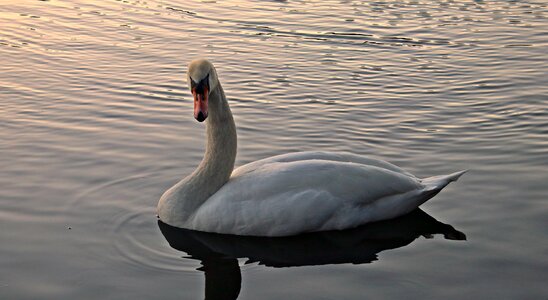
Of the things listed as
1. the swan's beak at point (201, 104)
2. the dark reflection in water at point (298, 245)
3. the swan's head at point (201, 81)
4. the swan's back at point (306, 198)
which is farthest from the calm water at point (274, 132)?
the swan's head at point (201, 81)

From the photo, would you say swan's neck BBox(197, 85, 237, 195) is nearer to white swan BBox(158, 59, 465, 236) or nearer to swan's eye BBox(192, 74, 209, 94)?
white swan BBox(158, 59, 465, 236)

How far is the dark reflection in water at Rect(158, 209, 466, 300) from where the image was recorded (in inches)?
318

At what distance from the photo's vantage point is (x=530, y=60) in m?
14.8

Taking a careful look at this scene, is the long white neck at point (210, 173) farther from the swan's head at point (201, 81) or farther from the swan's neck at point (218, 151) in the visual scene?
the swan's head at point (201, 81)

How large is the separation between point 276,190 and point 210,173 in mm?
748

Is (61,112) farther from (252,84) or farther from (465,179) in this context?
(465,179)

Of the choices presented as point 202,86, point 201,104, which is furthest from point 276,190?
point 202,86

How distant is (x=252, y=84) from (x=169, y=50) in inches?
95.6

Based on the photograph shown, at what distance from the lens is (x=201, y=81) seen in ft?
28.0

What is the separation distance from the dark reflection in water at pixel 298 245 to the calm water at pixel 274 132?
25 millimetres

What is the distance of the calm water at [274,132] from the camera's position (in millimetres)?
7863

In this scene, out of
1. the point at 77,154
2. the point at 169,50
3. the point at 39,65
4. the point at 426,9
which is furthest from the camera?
the point at 426,9

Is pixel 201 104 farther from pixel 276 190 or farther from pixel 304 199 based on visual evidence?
pixel 304 199

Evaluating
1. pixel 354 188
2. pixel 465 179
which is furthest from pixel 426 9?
pixel 354 188
